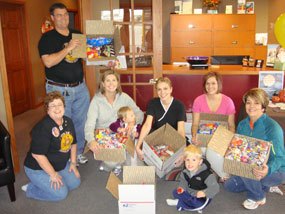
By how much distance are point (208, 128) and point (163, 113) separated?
0.41 metres

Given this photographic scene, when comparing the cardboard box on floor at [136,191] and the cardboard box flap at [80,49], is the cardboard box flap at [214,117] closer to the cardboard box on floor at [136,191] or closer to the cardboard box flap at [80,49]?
the cardboard box on floor at [136,191]

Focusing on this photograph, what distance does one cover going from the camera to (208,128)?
2.73 metres

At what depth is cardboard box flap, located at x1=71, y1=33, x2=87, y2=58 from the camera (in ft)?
8.95

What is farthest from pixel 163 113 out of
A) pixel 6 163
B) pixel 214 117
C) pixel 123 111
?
pixel 6 163

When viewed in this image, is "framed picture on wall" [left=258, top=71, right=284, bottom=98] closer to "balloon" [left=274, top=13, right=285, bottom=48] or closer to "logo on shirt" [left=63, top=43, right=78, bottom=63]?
"balloon" [left=274, top=13, right=285, bottom=48]

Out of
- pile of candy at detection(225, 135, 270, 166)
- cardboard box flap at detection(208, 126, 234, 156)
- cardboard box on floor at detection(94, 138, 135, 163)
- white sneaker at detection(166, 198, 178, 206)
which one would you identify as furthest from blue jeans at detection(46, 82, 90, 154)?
pile of candy at detection(225, 135, 270, 166)

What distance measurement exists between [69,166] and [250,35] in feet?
18.3

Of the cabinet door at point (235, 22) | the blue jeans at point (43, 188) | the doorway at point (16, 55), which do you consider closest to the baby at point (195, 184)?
the blue jeans at point (43, 188)

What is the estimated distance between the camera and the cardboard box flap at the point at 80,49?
107 inches

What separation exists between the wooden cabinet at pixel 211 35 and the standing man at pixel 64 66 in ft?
14.3

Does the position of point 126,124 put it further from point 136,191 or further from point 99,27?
point 99,27

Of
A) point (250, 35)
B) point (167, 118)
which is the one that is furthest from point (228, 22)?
point (167, 118)

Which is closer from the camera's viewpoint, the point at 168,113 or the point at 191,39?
the point at 168,113

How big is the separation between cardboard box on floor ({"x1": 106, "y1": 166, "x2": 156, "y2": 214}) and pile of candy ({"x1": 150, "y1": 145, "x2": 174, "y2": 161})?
0.39m
